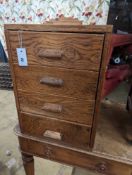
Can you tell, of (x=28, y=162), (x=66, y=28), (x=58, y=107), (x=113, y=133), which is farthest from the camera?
(x=28, y=162)

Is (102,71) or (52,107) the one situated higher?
(102,71)

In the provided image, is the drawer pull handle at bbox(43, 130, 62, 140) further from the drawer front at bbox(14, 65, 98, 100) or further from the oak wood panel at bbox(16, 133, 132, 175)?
the drawer front at bbox(14, 65, 98, 100)

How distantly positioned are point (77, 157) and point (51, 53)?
48 cm

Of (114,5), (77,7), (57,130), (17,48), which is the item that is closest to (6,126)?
(57,130)

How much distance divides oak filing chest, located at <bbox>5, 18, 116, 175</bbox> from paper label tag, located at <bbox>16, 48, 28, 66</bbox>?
1 cm

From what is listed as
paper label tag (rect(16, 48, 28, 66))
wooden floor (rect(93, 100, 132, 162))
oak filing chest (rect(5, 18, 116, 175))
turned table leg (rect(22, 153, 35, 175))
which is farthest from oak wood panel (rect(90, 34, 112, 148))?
turned table leg (rect(22, 153, 35, 175))

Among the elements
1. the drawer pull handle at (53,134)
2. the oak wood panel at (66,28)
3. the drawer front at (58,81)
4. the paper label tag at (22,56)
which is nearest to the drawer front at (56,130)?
the drawer pull handle at (53,134)

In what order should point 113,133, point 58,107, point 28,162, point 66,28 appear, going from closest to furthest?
point 66,28
point 58,107
point 113,133
point 28,162

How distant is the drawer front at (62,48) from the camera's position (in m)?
0.52

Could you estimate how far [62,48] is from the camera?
0.56 metres

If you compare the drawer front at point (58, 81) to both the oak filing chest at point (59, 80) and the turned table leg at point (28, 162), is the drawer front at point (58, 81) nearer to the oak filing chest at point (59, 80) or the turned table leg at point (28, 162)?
the oak filing chest at point (59, 80)

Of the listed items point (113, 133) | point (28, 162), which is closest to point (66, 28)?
point (113, 133)

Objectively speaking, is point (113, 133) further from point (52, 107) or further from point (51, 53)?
point (51, 53)

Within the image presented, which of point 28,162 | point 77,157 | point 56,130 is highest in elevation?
point 56,130
